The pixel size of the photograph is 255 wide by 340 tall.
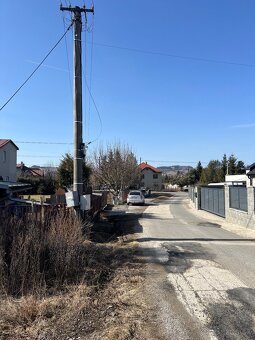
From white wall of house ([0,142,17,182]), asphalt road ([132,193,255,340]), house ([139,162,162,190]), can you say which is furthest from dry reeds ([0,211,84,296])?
house ([139,162,162,190])

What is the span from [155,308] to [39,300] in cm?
185

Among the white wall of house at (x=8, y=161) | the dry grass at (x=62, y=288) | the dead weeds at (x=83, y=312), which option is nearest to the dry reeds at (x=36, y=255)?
the dry grass at (x=62, y=288)

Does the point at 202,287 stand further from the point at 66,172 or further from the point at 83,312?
the point at 66,172

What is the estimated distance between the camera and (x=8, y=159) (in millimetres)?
48562

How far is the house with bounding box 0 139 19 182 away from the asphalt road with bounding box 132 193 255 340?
36.1 m

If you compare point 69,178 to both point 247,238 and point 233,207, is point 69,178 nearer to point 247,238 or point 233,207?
point 233,207

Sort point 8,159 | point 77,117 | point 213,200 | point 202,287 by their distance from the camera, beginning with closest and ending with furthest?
point 202,287 < point 77,117 < point 213,200 < point 8,159

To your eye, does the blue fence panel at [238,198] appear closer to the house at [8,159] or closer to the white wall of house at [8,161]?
the house at [8,159]

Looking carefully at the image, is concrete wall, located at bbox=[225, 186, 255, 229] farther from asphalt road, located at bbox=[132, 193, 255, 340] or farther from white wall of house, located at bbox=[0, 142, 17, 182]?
white wall of house, located at bbox=[0, 142, 17, 182]

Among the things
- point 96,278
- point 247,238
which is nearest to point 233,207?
point 247,238

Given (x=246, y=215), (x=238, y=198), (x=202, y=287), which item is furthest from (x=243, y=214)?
(x=202, y=287)

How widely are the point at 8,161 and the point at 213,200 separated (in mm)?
28576

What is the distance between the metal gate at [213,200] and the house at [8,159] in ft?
75.9

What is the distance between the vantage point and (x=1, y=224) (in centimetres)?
866
